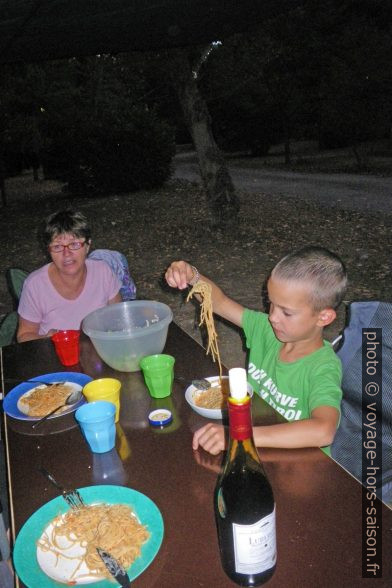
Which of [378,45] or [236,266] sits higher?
[378,45]

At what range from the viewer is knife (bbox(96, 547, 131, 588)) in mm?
1188

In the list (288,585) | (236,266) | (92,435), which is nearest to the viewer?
(288,585)

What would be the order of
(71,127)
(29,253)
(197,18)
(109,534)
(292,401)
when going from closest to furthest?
(109,534)
(292,401)
(197,18)
(29,253)
(71,127)

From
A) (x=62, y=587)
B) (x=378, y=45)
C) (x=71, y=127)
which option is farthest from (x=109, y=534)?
(x=378, y=45)

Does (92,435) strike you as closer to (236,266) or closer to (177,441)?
(177,441)

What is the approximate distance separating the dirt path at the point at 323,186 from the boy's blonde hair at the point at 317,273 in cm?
953

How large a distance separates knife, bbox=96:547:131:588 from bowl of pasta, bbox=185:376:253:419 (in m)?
0.68

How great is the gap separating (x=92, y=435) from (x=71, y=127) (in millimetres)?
14972

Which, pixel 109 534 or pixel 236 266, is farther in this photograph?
pixel 236 266

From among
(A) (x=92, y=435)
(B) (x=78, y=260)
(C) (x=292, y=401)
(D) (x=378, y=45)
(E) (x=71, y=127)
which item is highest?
(D) (x=378, y=45)

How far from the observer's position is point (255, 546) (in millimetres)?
1121

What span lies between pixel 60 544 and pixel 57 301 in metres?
1.99

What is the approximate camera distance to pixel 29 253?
9641 mm

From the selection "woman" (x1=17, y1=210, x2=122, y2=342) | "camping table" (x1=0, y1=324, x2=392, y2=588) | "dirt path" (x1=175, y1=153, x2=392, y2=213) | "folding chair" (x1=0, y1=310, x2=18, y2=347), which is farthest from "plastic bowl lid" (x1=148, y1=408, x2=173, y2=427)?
"dirt path" (x1=175, y1=153, x2=392, y2=213)
